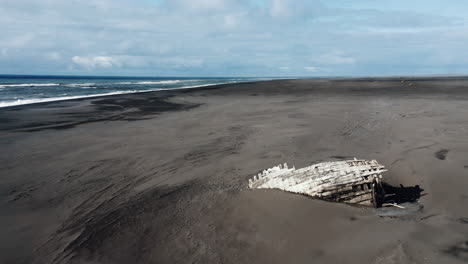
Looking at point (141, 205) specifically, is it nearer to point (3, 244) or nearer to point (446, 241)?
point (3, 244)

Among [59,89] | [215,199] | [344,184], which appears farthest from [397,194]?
[59,89]

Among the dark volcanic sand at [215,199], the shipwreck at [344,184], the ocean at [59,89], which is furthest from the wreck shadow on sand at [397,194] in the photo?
the ocean at [59,89]

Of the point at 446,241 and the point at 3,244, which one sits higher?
the point at 446,241

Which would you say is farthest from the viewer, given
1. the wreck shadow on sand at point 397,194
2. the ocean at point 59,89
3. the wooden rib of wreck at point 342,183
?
the ocean at point 59,89

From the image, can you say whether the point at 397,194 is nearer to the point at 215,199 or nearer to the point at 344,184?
the point at 344,184

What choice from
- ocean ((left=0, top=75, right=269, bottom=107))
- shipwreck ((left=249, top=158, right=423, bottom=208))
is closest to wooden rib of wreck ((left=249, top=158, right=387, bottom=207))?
shipwreck ((left=249, top=158, right=423, bottom=208))

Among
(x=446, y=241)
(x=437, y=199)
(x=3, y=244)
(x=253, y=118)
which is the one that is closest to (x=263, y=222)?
(x=446, y=241)

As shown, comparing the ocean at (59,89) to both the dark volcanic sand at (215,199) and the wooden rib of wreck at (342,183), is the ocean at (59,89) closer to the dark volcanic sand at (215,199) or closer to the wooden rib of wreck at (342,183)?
the dark volcanic sand at (215,199)

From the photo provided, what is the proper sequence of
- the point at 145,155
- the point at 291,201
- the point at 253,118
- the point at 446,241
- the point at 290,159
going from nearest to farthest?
the point at 446,241 < the point at 291,201 < the point at 290,159 < the point at 145,155 < the point at 253,118
